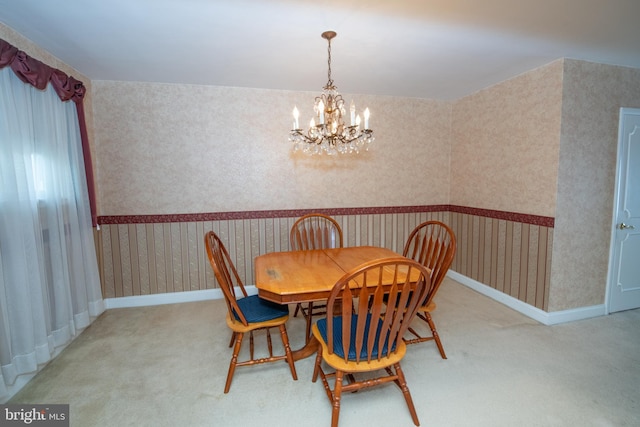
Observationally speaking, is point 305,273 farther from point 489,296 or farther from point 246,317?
point 489,296

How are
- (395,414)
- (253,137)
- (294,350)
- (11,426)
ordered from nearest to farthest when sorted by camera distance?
(11,426), (395,414), (294,350), (253,137)

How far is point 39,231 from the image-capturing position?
1.99 meters

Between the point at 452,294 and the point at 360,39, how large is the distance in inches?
109

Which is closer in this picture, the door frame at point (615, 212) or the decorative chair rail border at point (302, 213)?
the door frame at point (615, 212)

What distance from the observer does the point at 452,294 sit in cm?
334

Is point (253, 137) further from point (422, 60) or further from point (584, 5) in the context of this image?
point (584, 5)

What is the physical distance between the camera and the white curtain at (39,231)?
1766 millimetres

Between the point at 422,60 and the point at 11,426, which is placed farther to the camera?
the point at 422,60

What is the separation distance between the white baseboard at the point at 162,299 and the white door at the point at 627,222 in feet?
13.1

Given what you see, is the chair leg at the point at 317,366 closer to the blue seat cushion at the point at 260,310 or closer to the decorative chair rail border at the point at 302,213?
the blue seat cushion at the point at 260,310

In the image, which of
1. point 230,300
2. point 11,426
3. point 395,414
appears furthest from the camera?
point 230,300

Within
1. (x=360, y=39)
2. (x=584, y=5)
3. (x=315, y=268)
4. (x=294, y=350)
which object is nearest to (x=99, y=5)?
(x=360, y=39)

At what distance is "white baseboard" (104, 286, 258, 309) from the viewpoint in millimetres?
3102

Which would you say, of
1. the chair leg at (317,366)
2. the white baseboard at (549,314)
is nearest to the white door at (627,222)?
the white baseboard at (549,314)
